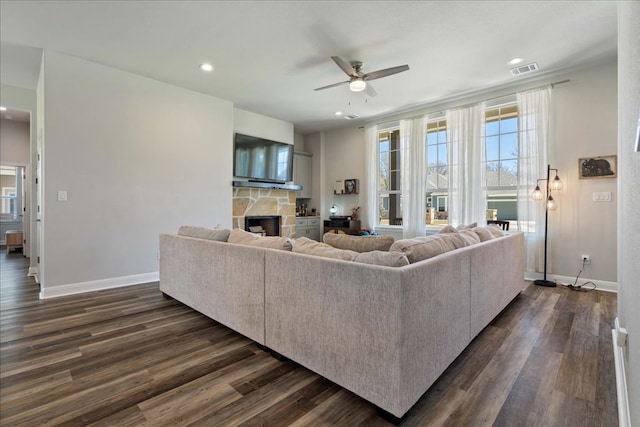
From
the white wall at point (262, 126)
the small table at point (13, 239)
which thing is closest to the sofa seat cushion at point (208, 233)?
the white wall at point (262, 126)

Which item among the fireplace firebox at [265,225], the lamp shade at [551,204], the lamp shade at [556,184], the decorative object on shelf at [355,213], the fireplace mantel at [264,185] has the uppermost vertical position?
the fireplace mantel at [264,185]

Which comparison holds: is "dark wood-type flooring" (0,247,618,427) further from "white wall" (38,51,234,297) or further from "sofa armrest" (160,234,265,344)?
"white wall" (38,51,234,297)

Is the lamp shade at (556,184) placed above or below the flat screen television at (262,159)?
below

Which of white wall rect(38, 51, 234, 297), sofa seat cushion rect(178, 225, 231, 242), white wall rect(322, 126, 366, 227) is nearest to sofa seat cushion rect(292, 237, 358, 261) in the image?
sofa seat cushion rect(178, 225, 231, 242)

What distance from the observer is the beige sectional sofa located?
1385mm

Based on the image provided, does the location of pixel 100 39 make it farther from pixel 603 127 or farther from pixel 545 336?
pixel 603 127

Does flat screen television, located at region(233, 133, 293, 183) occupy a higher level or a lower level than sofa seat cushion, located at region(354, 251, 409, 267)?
higher

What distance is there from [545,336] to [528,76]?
3.41m

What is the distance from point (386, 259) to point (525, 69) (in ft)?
12.5

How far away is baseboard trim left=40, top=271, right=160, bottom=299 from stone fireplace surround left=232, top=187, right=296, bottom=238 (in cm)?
167

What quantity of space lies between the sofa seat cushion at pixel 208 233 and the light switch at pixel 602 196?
4.33 m

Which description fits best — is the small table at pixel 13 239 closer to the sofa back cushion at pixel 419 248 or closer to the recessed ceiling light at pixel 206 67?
the recessed ceiling light at pixel 206 67

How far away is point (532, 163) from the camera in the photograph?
13.4ft

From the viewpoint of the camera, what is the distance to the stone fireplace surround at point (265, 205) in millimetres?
5375
